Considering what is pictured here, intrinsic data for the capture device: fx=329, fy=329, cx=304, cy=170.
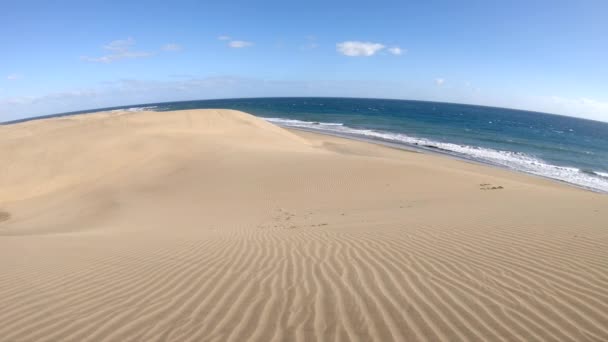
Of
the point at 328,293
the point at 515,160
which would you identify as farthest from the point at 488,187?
the point at 515,160

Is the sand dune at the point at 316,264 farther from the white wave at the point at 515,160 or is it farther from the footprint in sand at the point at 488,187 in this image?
the white wave at the point at 515,160

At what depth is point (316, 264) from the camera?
16.4 feet

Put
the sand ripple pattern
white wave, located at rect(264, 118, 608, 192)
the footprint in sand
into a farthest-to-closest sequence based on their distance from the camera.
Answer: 1. white wave, located at rect(264, 118, 608, 192)
2. the footprint in sand
3. the sand ripple pattern

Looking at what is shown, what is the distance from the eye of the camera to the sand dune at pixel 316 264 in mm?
3205

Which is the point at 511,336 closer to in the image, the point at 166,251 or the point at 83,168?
the point at 166,251

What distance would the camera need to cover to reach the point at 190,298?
12.8 feet

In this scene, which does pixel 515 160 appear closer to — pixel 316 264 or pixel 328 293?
pixel 316 264

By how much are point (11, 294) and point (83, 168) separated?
15801mm

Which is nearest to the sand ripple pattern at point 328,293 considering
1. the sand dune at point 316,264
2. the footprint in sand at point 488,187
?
the sand dune at point 316,264

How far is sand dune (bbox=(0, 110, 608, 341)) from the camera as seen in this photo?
3205 mm

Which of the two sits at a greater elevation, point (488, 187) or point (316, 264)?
point (488, 187)

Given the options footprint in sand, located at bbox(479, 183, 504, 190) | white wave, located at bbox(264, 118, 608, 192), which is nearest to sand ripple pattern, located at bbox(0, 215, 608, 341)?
footprint in sand, located at bbox(479, 183, 504, 190)

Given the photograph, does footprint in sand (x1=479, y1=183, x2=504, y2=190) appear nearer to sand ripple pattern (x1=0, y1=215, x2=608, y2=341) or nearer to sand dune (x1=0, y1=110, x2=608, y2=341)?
sand dune (x1=0, y1=110, x2=608, y2=341)

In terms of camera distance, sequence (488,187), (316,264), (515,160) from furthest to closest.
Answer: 1. (515,160)
2. (488,187)
3. (316,264)
